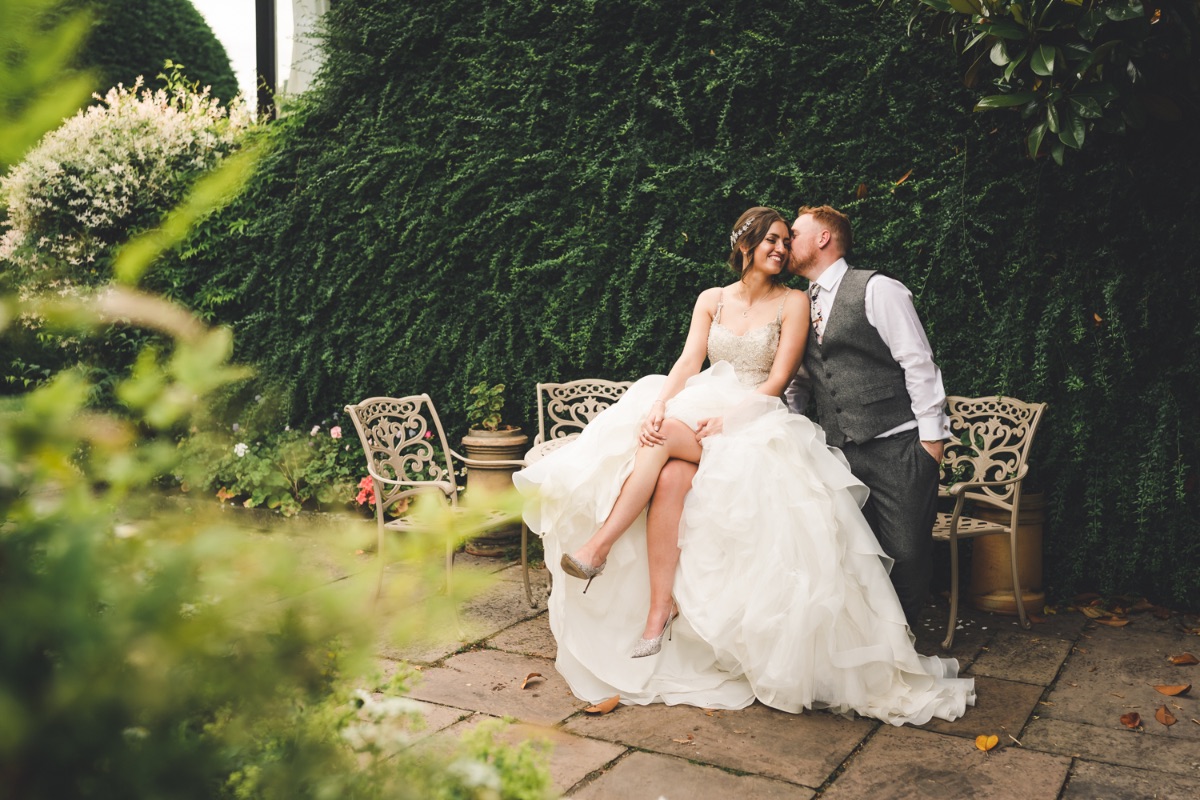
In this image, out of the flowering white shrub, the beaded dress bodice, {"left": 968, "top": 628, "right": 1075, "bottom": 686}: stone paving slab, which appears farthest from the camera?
the flowering white shrub

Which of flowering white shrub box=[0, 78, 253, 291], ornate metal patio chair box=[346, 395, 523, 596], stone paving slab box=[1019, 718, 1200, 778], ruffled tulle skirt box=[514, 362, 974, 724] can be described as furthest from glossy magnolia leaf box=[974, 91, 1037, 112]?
flowering white shrub box=[0, 78, 253, 291]

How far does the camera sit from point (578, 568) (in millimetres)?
3557

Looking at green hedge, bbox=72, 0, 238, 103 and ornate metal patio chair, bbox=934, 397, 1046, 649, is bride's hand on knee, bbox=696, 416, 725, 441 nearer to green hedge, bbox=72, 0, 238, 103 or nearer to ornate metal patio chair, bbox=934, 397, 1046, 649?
ornate metal patio chair, bbox=934, 397, 1046, 649

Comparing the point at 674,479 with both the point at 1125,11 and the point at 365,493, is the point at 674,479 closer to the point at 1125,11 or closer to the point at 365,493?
the point at 1125,11

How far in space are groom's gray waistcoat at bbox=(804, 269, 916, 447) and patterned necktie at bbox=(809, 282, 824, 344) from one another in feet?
0.21

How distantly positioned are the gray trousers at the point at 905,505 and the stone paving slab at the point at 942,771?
2.09 ft

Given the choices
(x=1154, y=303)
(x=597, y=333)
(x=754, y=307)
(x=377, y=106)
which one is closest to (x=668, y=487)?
(x=754, y=307)

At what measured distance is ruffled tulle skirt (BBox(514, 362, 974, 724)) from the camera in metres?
3.32

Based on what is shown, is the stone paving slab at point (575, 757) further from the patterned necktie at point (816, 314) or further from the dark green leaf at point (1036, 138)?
the dark green leaf at point (1036, 138)

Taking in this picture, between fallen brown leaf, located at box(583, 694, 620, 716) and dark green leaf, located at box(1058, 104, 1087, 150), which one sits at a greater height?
dark green leaf, located at box(1058, 104, 1087, 150)

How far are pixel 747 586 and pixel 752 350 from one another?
43.5 inches

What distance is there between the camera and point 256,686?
2.57 feet

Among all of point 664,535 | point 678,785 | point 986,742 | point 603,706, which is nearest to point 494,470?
point 664,535

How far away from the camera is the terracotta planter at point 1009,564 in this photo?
4547 mm
